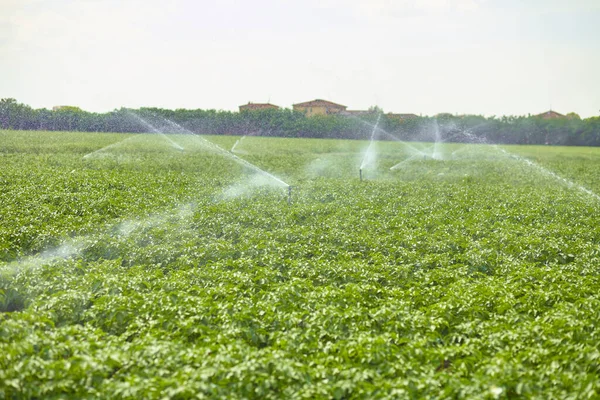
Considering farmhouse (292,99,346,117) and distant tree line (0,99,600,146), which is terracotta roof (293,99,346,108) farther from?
distant tree line (0,99,600,146)

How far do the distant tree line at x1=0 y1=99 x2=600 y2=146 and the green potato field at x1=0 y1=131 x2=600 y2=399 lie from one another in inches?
2086

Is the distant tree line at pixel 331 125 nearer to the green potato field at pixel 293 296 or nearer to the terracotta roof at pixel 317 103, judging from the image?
the terracotta roof at pixel 317 103

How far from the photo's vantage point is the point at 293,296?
8375 mm

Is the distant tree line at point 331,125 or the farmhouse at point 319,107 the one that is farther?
the farmhouse at point 319,107

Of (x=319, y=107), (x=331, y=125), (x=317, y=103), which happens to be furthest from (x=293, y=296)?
(x=317, y=103)

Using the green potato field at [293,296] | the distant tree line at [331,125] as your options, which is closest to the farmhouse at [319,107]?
the distant tree line at [331,125]

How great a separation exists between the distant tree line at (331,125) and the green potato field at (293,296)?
174 feet

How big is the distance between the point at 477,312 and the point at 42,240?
10.0 meters

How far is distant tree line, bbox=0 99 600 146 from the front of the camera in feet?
217

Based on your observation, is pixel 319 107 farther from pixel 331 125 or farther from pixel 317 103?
pixel 331 125

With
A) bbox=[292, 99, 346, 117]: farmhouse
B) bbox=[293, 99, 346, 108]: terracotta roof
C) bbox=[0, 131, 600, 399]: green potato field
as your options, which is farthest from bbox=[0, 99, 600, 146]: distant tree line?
bbox=[0, 131, 600, 399]: green potato field

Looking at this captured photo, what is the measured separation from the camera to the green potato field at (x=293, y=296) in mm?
5793

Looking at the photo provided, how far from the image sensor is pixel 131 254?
1127 cm

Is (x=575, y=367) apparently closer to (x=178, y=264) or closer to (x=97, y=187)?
(x=178, y=264)
